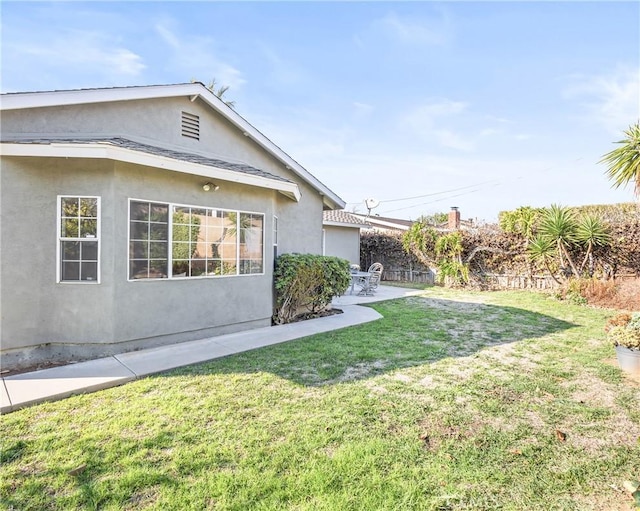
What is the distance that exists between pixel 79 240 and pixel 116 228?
773 mm

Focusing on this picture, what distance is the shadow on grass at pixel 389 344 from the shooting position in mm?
6164

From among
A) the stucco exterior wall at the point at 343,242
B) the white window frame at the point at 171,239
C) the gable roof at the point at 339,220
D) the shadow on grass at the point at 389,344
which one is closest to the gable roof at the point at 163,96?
the white window frame at the point at 171,239

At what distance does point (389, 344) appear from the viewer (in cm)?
780

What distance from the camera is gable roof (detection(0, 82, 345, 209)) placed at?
6461 mm

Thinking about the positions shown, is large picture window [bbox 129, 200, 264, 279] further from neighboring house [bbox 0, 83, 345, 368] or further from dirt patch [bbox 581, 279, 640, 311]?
dirt patch [bbox 581, 279, 640, 311]

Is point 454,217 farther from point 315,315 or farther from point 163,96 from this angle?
point 163,96

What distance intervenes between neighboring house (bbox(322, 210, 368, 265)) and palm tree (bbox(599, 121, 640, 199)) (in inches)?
486

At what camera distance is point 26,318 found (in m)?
6.39

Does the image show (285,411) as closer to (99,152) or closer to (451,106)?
(99,152)

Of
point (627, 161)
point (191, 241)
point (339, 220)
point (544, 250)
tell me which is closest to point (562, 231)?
point (544, 250)

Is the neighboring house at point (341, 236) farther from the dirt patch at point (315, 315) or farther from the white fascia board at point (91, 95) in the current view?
the white fascia board at point (91, 95)

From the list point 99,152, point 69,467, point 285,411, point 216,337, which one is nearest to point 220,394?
point 285,411

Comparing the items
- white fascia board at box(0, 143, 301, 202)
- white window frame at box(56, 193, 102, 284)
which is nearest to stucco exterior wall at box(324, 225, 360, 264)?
white fascia board at box(0, 143, 301, 202)

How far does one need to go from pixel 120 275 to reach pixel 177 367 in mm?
2199
